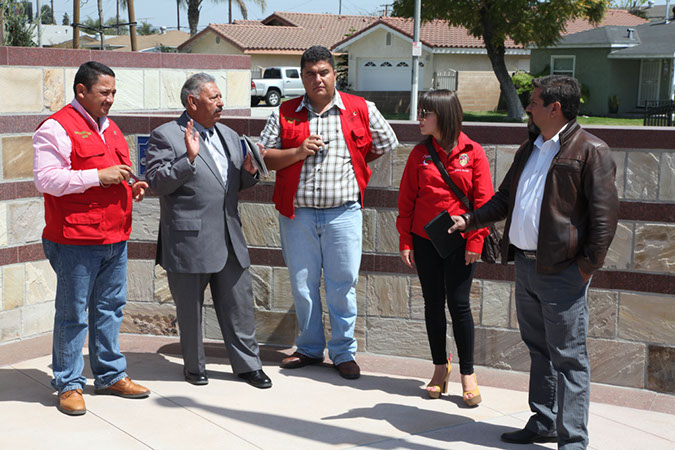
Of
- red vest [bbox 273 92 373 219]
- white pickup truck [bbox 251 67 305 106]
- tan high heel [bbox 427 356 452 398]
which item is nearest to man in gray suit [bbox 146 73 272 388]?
red vest [bbox 273 92 373 219]

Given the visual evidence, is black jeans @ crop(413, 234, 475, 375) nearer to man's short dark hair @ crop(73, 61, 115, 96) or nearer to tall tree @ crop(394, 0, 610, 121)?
man's short dark hair @ crop(73, 61, 115, 96)

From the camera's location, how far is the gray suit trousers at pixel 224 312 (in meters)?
5.16

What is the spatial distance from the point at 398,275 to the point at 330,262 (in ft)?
1.98

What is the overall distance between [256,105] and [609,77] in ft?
57.0

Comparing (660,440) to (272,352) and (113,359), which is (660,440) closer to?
(272,352)

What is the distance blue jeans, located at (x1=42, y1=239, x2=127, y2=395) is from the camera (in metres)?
4.62

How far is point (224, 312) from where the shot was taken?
526 cm

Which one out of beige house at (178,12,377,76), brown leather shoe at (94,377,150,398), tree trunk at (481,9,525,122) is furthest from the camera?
beige house at (178,12,377,76)

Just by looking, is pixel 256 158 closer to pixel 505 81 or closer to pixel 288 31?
pixel 505 81

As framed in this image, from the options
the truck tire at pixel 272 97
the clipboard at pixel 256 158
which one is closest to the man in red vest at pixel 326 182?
the clipboard at pixel 256 158

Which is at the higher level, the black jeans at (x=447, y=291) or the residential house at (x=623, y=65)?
the residential house at (x=623, y=65)

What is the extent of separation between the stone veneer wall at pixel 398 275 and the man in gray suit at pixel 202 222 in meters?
0.76

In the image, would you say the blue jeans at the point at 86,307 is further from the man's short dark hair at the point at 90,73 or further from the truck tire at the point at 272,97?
the truck tire at the point at 272,97

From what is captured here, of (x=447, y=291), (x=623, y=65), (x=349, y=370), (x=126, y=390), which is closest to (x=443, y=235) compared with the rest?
(x=447, y=291)
